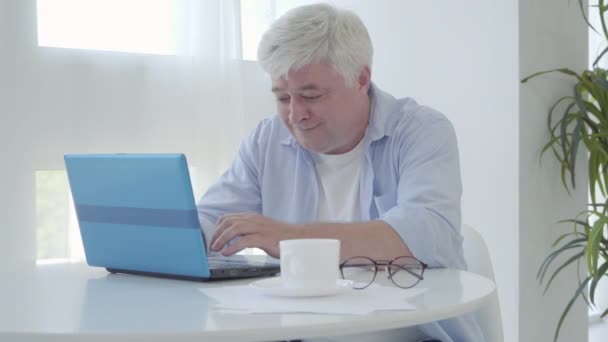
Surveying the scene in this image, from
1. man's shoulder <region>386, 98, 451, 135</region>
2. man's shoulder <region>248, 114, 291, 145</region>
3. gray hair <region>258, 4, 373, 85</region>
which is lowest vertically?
man's shoulder <region>248, 114, 291, 145</region>

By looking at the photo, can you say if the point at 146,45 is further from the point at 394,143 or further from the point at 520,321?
the point at 520,321

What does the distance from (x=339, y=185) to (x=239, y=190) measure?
251mm

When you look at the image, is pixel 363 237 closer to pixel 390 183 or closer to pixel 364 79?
pixel 390 183

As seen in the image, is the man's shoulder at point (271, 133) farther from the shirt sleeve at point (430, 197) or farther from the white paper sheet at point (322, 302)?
the white paper sheet at point (322, 302)

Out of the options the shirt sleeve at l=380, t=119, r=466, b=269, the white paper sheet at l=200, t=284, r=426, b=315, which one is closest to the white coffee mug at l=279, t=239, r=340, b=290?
the white paper sheet at l=200, t=284, r=426, b=315

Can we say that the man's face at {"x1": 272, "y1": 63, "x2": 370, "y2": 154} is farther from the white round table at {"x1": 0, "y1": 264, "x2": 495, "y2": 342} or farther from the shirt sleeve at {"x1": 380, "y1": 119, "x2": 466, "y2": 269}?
the white round table at {"x1": 0, "y1": 264, "x2": 495, "y2": 342}

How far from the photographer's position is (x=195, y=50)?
10.1 ft

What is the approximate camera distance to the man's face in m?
1.88

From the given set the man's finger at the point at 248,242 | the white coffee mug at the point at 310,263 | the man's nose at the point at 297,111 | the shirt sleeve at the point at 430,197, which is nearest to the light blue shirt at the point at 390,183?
the shirt sleeve at the point at 430,197

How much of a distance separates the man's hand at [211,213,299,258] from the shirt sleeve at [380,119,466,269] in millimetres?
Result: 213

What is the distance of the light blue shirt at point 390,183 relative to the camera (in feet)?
5.23

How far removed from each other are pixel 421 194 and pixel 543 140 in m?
1.45

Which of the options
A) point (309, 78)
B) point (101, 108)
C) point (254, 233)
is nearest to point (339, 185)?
point (309, 78)

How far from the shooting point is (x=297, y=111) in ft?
6.21
